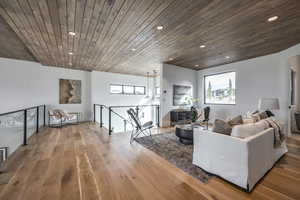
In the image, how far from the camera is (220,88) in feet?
20.0

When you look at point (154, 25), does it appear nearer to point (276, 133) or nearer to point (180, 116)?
point (276, 133)

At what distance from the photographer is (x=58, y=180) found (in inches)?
77.7

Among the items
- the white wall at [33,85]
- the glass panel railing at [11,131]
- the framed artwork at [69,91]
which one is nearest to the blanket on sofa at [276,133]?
the glass panel railing at [11,131]

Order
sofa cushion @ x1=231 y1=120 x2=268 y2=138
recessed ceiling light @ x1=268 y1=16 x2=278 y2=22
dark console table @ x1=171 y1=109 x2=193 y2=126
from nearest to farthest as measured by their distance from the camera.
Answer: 1. sofa cushion @ x1=231 y1=120 x2=268 y2=138
2. recessed ceiling light @ x1=268 y1=16 x2=278 y2=22
3. dark console table @ x1=171 y1=109 x2=193 y2=126

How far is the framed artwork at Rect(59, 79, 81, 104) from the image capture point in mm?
6500

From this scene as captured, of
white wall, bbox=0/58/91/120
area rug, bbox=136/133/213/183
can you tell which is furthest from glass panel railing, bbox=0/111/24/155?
area rug, bbox=136/133/213/183

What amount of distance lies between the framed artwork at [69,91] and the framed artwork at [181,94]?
5087mm

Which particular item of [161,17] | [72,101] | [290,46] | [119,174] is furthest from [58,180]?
[290,46]

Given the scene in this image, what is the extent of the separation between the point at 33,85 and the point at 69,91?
1402 millimetres

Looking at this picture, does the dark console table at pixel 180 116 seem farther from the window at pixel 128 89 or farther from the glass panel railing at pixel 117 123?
the window at pixel 128 89

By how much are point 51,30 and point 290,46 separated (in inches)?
260

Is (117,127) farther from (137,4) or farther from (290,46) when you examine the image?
(290,46)

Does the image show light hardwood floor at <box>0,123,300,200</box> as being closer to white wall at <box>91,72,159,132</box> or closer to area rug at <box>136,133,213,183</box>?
area rug at <box>136,133,213,183</box>

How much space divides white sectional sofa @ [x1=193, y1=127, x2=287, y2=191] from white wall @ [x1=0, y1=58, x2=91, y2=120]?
6554 mm
